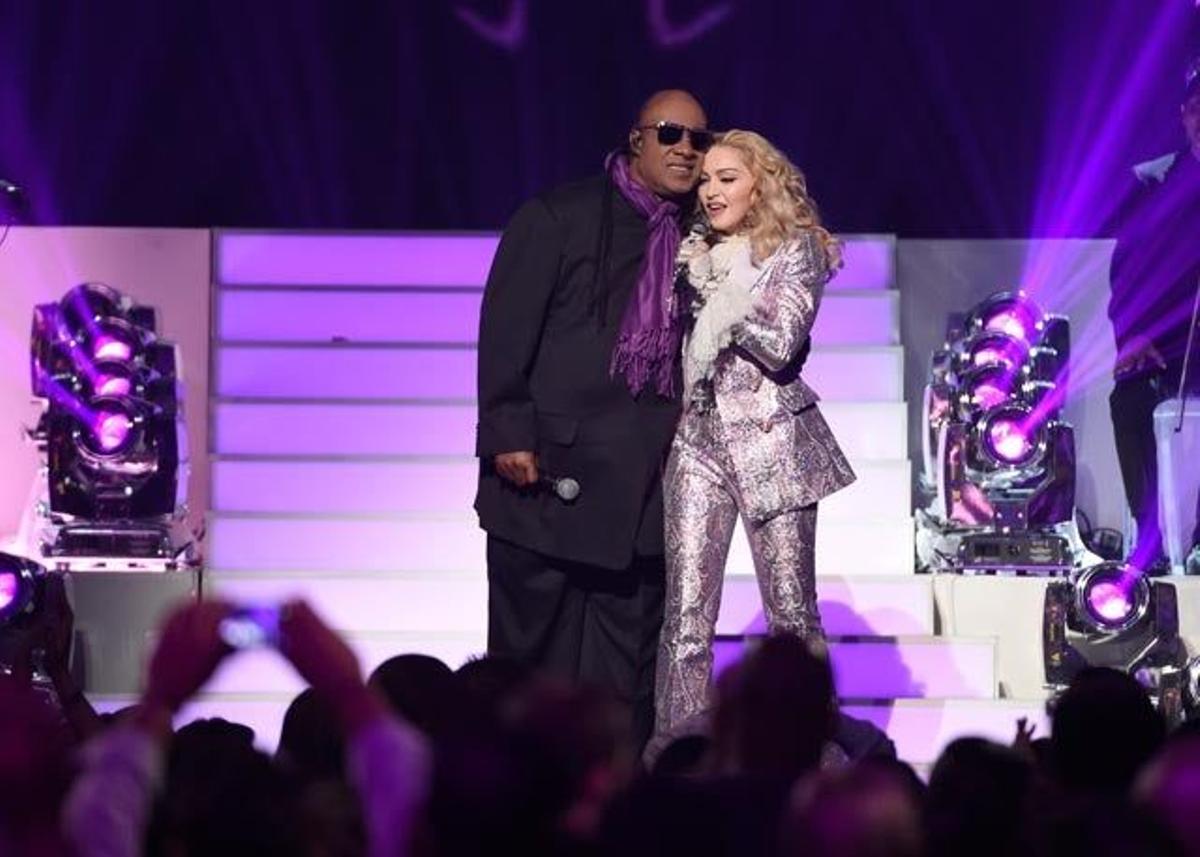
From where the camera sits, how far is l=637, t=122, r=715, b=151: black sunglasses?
7254 millimetres

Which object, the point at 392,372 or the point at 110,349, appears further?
the point at 392,372

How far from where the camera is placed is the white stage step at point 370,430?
9836 mm

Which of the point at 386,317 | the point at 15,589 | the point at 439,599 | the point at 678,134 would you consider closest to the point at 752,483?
the point at 678,134

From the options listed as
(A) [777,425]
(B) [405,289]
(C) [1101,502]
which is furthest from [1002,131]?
(A) [777,425]

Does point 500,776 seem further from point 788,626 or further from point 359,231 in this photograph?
point 359,231

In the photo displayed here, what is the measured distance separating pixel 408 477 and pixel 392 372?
52cm

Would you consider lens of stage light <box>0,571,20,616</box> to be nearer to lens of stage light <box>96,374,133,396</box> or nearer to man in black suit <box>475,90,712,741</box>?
lens of stage light <box>96,374,133,396</box>

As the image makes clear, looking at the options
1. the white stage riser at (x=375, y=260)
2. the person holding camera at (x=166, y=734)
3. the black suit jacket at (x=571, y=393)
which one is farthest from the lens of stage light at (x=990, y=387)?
the person holding camera at (x=166, y=734)

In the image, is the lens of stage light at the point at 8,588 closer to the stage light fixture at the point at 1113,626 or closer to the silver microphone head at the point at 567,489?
the silver microphone head at the point at 567,489

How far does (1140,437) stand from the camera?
10008 mm

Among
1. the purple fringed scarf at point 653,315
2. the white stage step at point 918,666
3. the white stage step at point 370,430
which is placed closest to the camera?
the purple fringed scarf at point 653,315

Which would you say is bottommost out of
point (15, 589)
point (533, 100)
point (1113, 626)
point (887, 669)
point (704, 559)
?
point (887, 669)

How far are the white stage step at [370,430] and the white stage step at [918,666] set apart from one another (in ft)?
4.05

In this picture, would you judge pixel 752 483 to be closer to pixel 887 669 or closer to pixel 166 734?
pixel 887 669
